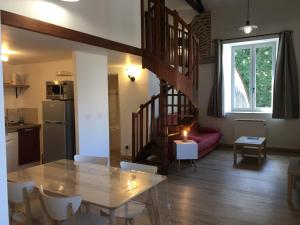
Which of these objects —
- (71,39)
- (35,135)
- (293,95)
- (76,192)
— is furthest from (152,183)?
(293,95)

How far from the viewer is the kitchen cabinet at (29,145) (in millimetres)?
5000

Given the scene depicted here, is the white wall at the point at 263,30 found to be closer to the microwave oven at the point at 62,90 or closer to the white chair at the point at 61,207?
the microwave oven at the point at 62,90

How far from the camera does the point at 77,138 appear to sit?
4062 mm

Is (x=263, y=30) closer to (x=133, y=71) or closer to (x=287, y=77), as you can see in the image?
(x=287, y=77)

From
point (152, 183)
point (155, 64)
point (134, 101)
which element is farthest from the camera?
point (134, 101)

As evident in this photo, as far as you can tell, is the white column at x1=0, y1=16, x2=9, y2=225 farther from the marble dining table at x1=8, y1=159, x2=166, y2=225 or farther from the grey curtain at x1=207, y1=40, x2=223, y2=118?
the grey curtain at x1=207, y1=40, x2=223, y2=118

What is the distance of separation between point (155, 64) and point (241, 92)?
11.7 feet

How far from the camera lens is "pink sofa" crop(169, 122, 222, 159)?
5607 millimetres

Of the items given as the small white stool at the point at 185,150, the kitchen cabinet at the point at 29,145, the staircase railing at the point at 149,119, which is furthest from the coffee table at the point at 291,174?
the kitchen cabinet at the point at 29,145

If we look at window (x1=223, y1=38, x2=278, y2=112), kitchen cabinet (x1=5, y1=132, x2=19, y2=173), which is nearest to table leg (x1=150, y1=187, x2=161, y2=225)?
kitchen cabinet (x1=5, y1=132, x2=19, y2=173)

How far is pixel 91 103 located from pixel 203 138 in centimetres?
296

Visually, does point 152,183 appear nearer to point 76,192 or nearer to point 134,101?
point 76,192

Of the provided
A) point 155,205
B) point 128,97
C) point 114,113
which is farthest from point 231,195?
point 114,113

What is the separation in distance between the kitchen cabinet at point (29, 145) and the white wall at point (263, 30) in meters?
4.56
